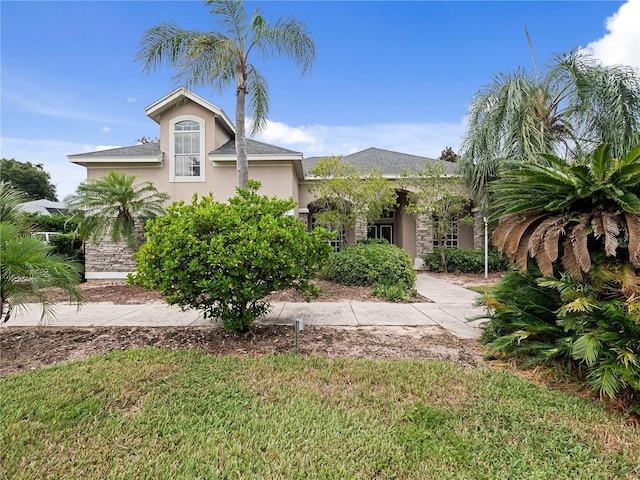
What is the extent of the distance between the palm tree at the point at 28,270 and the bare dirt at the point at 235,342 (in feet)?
1.29

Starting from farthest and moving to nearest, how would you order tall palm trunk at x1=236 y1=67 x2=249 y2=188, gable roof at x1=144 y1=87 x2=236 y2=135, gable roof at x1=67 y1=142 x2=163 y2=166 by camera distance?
1. gable roof at x1=144 y1=87 x2=236 y2=135
2. gable roof at x1=67 y1=142 x2=163 y2=166
3. tall palm trunk at x1=236 y1=67 x2=249 y2=188

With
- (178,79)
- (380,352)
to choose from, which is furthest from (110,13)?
(380,352)

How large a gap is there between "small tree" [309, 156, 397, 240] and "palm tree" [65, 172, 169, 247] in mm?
6250

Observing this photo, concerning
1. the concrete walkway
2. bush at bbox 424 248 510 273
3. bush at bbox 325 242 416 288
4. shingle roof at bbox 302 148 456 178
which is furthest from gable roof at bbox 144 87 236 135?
bush at bbox 424 248 510 273

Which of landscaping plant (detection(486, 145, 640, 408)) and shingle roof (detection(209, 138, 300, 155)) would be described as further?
shingle roof (detection(209, 138, 300, 155))

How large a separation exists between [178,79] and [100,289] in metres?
7.15

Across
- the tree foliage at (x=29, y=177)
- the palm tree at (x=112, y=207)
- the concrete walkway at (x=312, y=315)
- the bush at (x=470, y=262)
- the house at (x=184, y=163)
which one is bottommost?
the concrete walkway at (x=312, y=315)

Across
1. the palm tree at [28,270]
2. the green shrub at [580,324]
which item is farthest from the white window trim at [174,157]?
the green shrub at [580,324]

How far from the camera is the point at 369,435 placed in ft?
8.20

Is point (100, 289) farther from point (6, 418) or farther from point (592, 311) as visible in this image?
point (592, 311)

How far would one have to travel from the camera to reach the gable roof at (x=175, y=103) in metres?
12.4

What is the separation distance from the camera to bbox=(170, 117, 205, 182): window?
12.8 m

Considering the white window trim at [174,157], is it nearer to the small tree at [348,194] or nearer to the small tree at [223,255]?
the small tree at [348,194]

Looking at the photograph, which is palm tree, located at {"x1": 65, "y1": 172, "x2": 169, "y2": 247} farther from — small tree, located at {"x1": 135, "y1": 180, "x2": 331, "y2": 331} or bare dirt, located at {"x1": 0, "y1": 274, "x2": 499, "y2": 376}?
small tree, located at {"x1": 135, "y1": 180, "x2": 331, "y2": 331}
